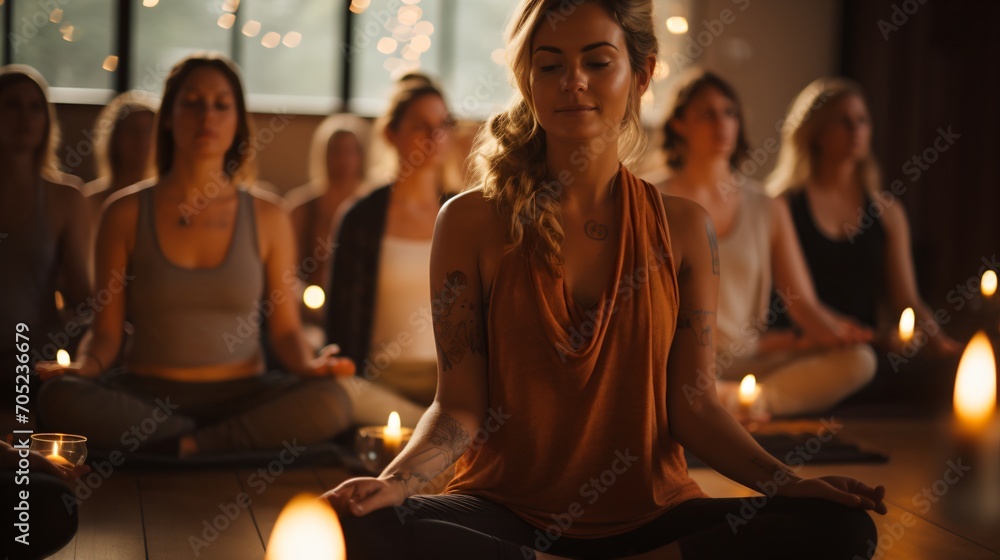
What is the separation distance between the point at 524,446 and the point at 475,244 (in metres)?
0.31

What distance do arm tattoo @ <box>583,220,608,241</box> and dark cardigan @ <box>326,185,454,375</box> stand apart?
5.55ft

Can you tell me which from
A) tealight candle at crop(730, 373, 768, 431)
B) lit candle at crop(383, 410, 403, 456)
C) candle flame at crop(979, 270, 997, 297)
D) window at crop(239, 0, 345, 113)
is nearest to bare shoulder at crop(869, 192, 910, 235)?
candle flame at crop(979, 270, 997, 297)

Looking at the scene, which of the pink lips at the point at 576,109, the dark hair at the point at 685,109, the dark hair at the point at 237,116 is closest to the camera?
the pink lips at the point at 576,109

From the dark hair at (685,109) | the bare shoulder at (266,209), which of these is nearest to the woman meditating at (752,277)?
the dark hair at (685,109)

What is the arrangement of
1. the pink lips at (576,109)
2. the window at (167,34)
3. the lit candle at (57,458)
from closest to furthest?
the pink lips at (576,109), the lit candle at (57,458), the window at (167,34)

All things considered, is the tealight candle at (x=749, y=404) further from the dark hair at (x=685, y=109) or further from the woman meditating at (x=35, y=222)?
the woman meditating at (x=35, y=222)

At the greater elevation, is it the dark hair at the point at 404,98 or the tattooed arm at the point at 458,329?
the dark hair at the point at 404,98

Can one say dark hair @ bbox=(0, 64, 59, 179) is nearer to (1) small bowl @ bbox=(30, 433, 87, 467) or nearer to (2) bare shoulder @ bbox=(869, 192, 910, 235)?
(1) small bowl @ bbox=(30, 433, 87, 467)

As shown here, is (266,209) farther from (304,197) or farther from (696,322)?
(304,197)

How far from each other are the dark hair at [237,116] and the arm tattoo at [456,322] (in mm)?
1497

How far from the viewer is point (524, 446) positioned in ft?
5.35

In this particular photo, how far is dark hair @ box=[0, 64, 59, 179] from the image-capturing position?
3242 millimetres

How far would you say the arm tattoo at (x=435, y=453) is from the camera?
57.6 inches

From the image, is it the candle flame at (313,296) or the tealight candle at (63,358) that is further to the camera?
the candle flame at (313,296)
